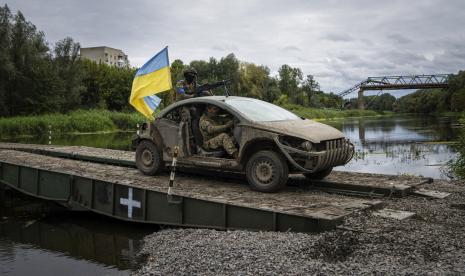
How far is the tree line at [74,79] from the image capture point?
154 feet

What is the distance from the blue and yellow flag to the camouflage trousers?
8.51ft

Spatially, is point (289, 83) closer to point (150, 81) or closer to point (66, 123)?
point (66, 123)

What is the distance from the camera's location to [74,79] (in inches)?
2117

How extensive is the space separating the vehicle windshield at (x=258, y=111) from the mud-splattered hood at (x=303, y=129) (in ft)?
0.97

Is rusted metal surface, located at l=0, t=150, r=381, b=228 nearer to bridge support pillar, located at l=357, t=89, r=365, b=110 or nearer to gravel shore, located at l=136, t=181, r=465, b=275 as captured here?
gravel shore, located at l=136, t=181, r=465, b=275

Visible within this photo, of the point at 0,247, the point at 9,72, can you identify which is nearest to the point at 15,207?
the point at 0,247

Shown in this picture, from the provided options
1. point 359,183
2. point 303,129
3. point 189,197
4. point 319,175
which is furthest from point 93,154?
point 359,183

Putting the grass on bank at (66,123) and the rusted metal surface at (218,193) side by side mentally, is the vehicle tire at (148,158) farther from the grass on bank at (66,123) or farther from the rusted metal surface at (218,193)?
the grass on bank at (66,123)

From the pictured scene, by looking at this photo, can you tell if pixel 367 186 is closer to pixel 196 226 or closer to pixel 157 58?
pixel 196 226

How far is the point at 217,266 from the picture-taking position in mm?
5863

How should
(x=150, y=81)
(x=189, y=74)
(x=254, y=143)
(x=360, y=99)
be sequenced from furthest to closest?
(x=360, y=99) → (x=150, y=81) → (x=189, y=74) → (x=254, y=143)

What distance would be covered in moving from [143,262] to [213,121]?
10.8 ft

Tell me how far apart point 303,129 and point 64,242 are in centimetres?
534

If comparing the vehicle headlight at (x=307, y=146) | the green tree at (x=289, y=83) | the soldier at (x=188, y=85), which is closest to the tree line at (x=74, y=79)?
the green tree at (x=289, y=83)
